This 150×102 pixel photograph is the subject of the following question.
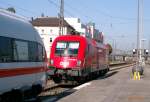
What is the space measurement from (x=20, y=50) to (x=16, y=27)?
75 cm

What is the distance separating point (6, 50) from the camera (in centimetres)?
1271

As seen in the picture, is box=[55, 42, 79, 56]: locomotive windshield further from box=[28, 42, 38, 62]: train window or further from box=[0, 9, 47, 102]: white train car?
box=[28, 42, 38, 62]: train window

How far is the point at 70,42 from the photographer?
28.4 meters

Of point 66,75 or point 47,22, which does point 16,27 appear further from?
point 47,22

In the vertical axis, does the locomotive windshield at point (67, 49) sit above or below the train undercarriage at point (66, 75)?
above

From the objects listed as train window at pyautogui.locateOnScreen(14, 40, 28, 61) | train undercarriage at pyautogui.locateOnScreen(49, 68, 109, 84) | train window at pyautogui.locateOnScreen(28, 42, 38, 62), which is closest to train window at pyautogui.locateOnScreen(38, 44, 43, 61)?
train window at pyautogui.locateOnScreen(28, 42, 38, 62)

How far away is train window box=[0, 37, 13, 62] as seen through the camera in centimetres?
1232

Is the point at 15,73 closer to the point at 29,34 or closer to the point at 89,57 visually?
the point at 29,34

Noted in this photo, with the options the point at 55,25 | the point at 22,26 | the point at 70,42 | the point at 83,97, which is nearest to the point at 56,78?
the point at 70,42

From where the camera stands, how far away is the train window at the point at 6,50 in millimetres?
12320

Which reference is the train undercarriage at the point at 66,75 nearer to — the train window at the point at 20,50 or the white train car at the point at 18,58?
the white train car at the point at 18,58

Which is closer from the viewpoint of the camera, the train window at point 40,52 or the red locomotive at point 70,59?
the train window at point 40,52

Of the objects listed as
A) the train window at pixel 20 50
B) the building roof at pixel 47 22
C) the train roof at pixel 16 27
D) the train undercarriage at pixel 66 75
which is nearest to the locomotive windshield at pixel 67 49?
the train undercarriage at pixel 66 75

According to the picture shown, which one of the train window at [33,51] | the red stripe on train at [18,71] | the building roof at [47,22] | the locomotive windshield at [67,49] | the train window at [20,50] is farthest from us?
the building roof at [47,22]
